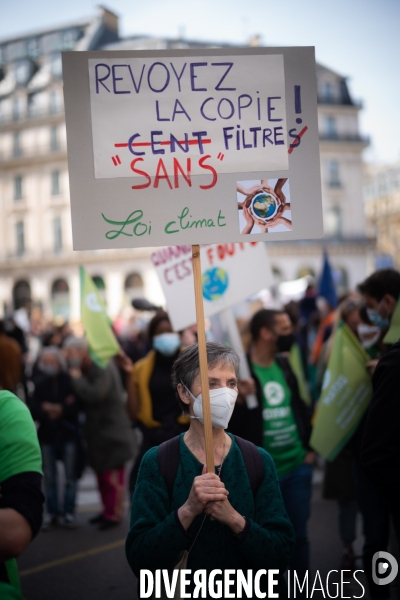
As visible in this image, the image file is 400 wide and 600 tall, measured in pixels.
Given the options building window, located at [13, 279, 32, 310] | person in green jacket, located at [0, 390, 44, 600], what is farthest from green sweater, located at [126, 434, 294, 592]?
building window, located at [13, 279, 32, 310]

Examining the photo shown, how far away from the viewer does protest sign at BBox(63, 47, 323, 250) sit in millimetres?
2760

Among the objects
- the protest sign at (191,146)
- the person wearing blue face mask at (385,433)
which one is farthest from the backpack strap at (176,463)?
the protest sign at (191,146)

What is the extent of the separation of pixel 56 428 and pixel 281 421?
10.7 feet

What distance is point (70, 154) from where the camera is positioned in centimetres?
272

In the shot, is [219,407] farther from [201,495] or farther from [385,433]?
[385,433]

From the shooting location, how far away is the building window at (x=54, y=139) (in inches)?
2168

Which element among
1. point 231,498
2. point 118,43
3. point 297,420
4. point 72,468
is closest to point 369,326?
point 297,420

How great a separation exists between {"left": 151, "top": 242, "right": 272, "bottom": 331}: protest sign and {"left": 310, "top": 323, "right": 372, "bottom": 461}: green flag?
2.39ft

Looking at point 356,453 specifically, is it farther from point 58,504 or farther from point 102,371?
point 58,504

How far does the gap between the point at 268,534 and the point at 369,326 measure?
237cm

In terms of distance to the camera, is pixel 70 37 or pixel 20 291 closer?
pixel 20 291

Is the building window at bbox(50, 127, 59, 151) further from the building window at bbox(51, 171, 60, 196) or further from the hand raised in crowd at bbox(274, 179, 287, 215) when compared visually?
the hand raised in crowd at bbox(274, 179, 287, 215)

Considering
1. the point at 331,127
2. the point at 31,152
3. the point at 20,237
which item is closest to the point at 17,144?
the point at 31,152

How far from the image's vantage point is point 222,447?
8.84ft
